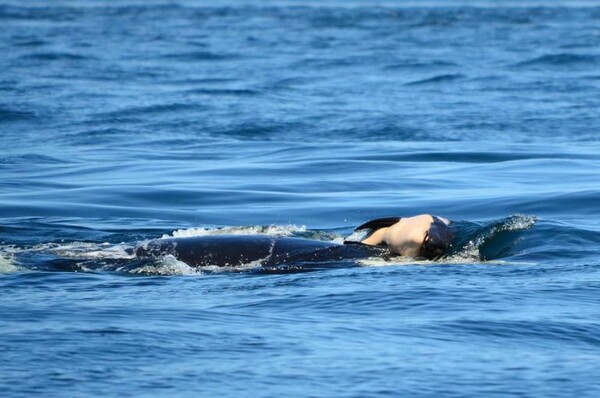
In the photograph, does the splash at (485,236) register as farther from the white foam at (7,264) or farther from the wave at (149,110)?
the wave at (149,110)

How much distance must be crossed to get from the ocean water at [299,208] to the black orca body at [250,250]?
0.38ft

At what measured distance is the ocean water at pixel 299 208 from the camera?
8266 millimetres

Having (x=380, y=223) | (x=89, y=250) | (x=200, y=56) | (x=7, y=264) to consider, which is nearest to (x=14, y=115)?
(x=200, y=56)

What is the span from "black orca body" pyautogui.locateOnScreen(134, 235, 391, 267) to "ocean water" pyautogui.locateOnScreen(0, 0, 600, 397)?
115mm

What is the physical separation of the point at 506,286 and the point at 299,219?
4.48 metres

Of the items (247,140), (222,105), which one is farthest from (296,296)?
(222,105)

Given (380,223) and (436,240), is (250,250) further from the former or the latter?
(436,240)

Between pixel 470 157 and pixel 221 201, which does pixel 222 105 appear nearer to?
pixel 470 157

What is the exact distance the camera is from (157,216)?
1466 centimetres

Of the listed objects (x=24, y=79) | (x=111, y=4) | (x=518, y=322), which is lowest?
(x=518, y=322)

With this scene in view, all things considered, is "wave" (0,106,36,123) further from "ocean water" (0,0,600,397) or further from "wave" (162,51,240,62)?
"wave" (162,51,240,62)

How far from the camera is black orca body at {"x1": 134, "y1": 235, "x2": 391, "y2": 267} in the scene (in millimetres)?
10789

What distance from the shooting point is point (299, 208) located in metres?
15.2

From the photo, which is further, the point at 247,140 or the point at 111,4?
the point at 111,4
